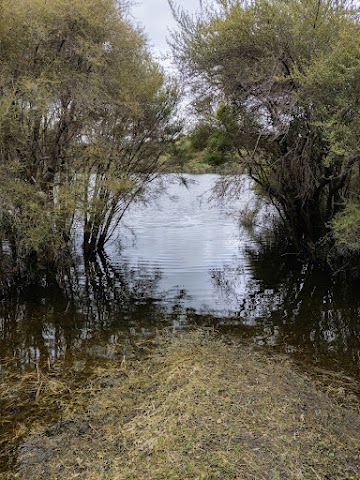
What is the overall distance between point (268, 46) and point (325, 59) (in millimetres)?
2244

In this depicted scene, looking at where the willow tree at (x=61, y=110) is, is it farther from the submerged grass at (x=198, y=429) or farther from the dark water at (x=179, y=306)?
the submerged grass at (x=198, y=429)

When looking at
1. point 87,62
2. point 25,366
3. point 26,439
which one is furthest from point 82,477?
point 87,62

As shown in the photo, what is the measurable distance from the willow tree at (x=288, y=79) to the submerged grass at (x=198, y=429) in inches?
192

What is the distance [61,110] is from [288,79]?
5.68 meters

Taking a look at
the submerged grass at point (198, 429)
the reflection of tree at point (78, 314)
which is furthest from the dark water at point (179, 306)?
the submerged grass at point (198, 429)

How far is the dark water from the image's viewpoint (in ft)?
24.1

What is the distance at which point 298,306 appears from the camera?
396 inches

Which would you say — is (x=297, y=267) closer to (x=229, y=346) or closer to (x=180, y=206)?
(x=229, y=346)

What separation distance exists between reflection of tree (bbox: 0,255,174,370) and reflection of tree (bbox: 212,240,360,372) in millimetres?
2243

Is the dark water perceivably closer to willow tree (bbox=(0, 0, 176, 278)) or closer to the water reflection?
the water reflection

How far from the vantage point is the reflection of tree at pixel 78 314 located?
24.2 ft

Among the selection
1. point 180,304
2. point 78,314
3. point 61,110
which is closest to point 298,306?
point 180,304

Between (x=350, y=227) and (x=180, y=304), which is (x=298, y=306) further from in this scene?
(x=180, y=304)

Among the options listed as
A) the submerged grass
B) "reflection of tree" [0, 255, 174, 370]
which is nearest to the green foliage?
Answer: the submerged grass
